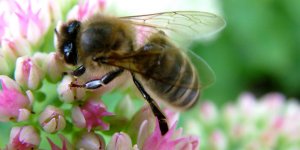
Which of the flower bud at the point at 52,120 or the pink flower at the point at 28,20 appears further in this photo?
the pink flower at the point at 28,20

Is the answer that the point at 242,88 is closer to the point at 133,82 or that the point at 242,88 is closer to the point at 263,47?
the point at 263,47

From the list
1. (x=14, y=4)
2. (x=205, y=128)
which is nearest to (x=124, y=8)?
(x=205, y=128)

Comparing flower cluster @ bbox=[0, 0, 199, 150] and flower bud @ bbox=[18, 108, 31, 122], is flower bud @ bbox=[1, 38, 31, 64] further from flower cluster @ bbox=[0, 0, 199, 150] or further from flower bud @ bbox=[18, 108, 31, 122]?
flower bud @ bbox=[18, 108, 31, 122]

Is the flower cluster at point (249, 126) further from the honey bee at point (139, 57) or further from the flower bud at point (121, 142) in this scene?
the flower bud at point (121, 142)

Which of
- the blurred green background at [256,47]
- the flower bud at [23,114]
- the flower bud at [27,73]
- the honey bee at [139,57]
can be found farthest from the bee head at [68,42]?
the blurred green background at [256,47]

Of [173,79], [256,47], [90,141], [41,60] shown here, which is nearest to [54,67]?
[41,60]

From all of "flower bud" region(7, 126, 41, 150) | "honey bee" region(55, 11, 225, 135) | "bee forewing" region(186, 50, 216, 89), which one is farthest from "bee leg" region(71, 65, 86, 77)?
"bee forewing" region(186, 50, 216, 89)
